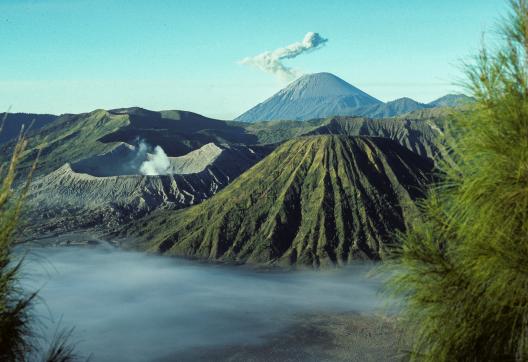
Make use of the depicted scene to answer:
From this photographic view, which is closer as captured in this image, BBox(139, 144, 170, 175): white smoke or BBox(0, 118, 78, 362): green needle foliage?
BBox(0, 118, 78, 362): green needle foliage

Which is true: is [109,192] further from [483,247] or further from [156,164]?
[483,247]

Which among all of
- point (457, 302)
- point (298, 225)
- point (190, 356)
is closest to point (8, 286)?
point (457, 302)

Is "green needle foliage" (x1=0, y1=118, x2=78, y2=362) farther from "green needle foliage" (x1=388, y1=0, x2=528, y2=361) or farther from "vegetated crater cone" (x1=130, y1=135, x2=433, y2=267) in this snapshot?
"vegetated crater cone" (x1=130, y1=135, x2=433, y2=267)

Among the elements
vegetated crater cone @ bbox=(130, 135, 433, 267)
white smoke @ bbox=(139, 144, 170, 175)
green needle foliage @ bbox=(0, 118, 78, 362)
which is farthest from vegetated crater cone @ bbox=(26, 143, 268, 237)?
green needle foliage @ bbox=(0, 118, 78, 362)

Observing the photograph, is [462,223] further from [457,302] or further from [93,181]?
[93,181]

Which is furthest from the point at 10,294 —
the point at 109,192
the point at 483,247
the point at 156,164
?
the point at 156,164

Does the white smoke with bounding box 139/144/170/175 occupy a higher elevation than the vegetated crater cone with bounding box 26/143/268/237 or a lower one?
higher

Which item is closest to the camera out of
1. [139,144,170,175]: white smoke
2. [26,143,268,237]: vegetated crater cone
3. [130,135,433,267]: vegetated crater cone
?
[130,135,433,267]: vegetated crater cone
